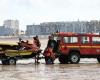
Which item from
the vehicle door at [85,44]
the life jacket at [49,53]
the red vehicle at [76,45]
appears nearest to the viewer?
the life jacket at [49,53]

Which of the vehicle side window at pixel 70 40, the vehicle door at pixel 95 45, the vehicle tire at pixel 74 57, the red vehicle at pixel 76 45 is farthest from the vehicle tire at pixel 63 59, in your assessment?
the vehicle door at pixel 95 45

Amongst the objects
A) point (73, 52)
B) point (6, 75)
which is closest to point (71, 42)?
point (73, 52)

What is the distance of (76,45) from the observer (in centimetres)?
2739

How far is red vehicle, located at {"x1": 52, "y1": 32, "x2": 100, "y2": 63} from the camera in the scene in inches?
1075

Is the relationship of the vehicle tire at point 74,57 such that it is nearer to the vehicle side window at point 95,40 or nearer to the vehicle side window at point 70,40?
the vehicle side window at point 70,40

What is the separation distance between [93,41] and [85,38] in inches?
20.7

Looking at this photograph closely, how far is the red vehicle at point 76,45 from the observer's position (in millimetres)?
27312

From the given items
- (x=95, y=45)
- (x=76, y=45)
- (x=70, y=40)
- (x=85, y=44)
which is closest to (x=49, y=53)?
(x=70, y=40)

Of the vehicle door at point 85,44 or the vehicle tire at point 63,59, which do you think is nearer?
the vehicle door at point 85,44

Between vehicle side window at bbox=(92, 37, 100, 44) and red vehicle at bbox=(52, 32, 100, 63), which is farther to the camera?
vehicle side window at bbox=(92, 37, 100, 44)

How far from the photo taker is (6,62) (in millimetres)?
26453

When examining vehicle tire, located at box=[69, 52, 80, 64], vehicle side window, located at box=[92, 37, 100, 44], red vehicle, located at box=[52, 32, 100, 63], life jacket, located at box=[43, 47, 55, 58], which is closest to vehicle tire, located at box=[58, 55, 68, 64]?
red vehicle, located at box=[52, 32, 100, 63]

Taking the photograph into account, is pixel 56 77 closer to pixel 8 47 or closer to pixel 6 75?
pixel 6 75

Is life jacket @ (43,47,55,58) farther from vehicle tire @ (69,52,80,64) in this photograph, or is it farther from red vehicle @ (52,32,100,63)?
vehicle tire @ (69,52,80,64)
